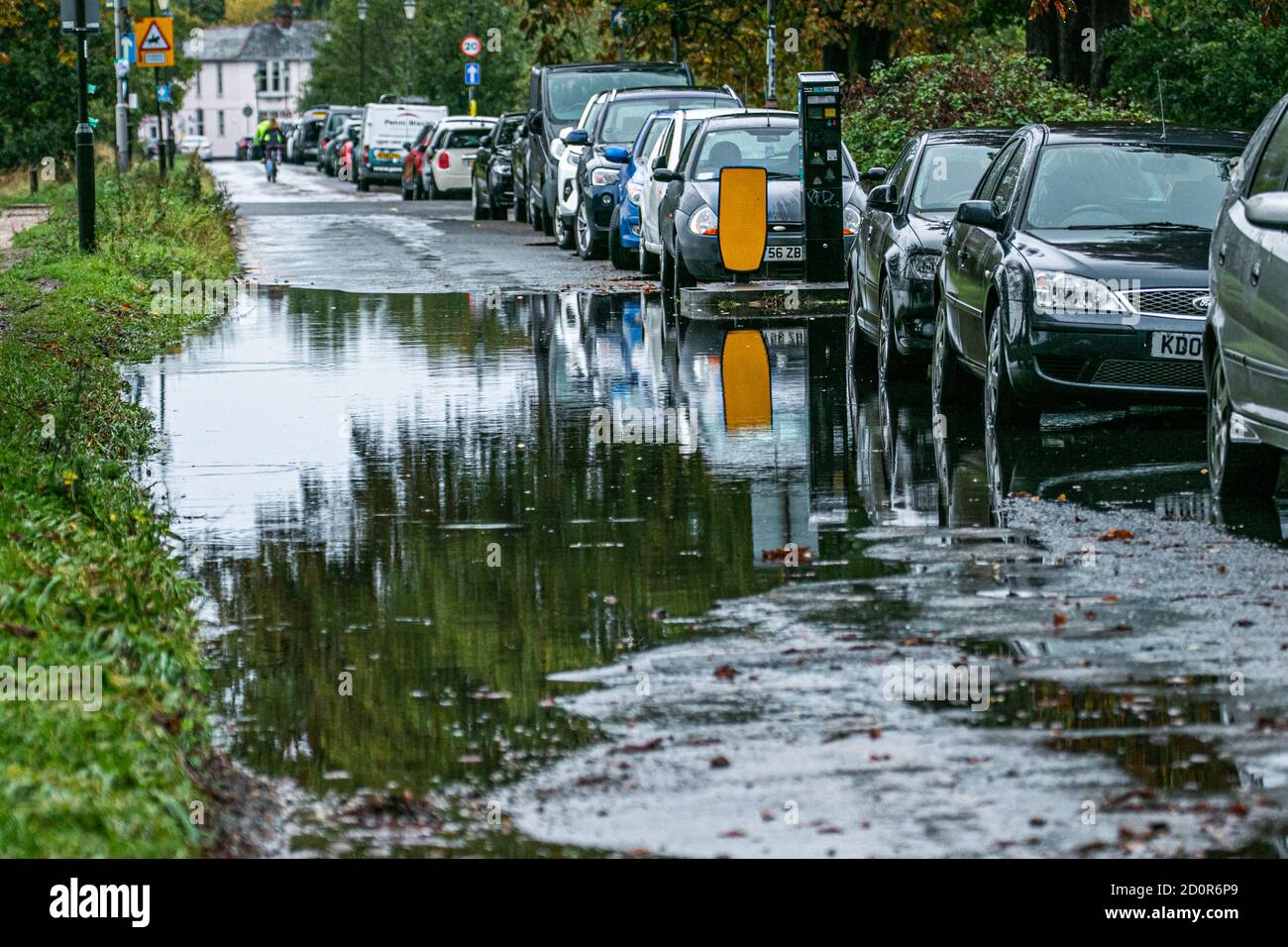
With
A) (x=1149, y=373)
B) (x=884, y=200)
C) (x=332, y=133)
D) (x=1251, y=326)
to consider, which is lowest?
(x=1149, y=373)

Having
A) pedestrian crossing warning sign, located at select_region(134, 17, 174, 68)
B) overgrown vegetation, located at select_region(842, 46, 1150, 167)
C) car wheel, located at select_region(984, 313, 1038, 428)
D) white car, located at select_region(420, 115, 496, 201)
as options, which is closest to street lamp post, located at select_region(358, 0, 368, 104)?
white car, located at select_region(420, 115, 496, 201)

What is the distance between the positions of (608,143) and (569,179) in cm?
190

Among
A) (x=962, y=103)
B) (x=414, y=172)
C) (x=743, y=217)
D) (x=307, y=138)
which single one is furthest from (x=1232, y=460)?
(x=307, y=138)

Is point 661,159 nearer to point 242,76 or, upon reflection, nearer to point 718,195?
point 718,195

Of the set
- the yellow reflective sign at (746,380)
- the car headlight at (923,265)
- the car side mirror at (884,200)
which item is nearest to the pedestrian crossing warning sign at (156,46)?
the yellow reflective sign at (746,380)

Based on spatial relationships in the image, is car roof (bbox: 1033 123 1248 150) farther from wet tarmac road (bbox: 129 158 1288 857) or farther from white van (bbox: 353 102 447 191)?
white van (bbox: 353 102 447 191)

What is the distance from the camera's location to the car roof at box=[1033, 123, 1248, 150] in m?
13.8

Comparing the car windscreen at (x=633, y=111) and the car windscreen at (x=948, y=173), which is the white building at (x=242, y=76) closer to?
the car windscreen at (x=633, y=111)

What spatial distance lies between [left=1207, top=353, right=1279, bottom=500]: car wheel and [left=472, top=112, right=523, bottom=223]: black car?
96.6ft

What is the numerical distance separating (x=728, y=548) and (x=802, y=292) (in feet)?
41.4

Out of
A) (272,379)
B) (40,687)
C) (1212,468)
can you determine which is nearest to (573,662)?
(40,687)

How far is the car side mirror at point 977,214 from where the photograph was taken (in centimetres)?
1304

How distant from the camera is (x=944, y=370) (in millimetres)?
14438
